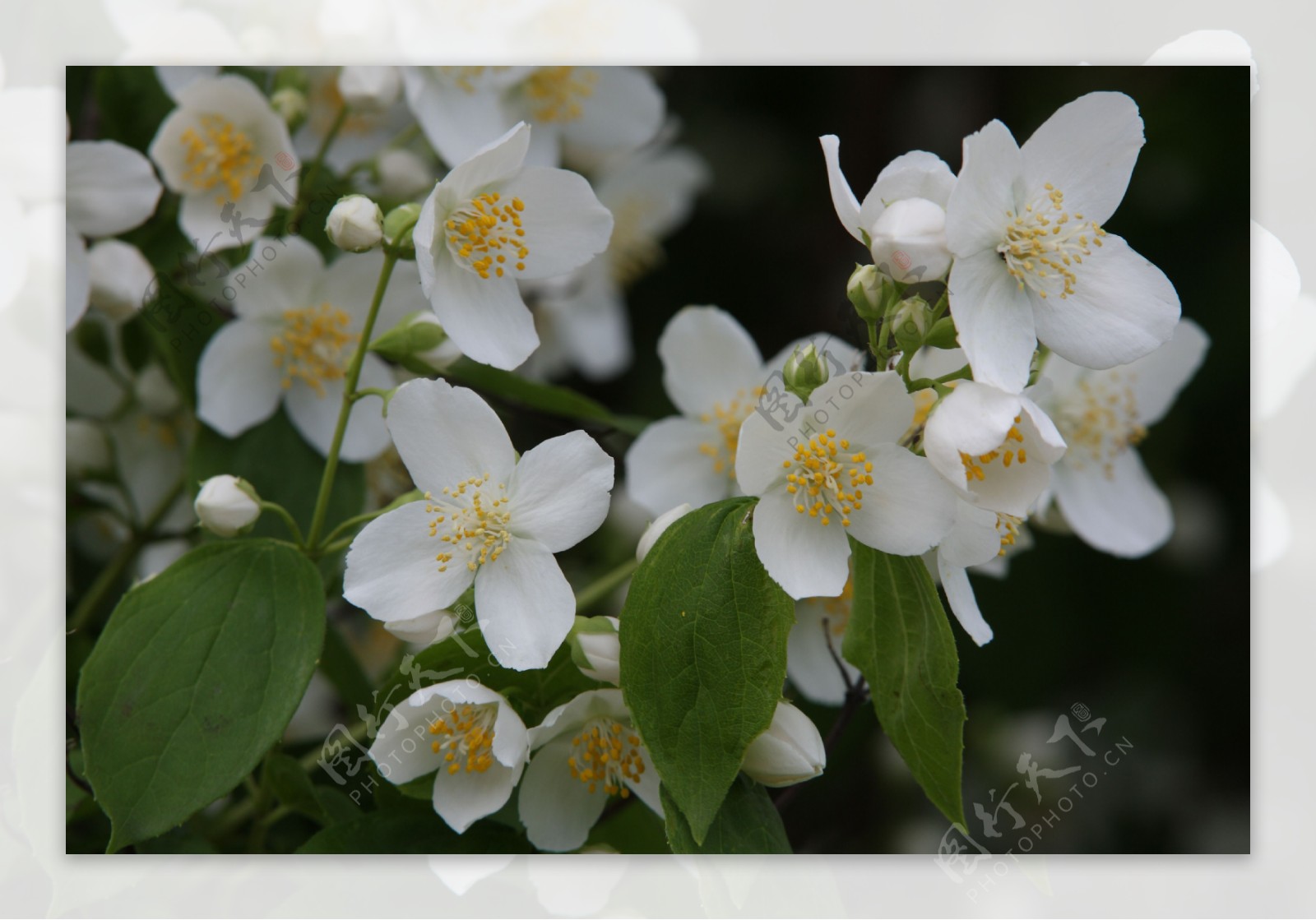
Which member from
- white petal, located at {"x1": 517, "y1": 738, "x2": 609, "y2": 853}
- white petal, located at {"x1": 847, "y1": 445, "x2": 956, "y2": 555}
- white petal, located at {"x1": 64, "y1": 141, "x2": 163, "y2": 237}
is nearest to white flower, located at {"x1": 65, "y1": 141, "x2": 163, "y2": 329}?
white petal, located at {"x1": 64, "y1": 141, "x2": 163, "y2": 237}

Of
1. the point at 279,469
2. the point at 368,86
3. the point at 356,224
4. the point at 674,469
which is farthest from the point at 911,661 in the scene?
the point at 368,86

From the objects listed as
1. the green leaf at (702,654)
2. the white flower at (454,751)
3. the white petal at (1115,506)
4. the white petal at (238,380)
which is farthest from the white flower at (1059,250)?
the white petal at (238,380)

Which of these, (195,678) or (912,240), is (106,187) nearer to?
(195,678)

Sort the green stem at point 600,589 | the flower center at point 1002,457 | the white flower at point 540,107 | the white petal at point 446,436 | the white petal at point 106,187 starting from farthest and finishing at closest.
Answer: the white flower at point 540,107
the white petal at point 106,187
the green stem at point 600,589
the white petal at point 446,436
the flower center at point 1002,457

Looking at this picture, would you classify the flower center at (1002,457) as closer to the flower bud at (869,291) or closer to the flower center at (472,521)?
the flower bud at (869,291)

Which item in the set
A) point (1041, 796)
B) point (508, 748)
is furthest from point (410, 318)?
point (1041, 796)

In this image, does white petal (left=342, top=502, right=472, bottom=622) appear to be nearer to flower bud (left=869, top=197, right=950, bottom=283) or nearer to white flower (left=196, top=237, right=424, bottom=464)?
white flower (left=196, top=237, right=424, bottom=464)
